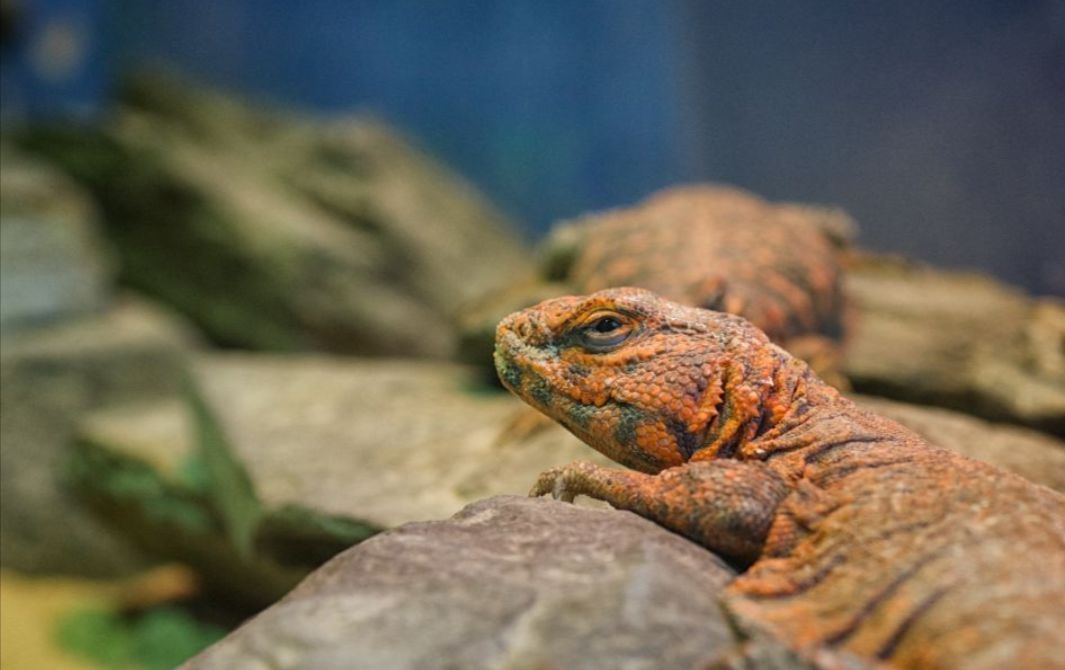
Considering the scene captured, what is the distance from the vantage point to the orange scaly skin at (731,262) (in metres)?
4.41

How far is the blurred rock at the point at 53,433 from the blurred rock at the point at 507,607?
4.87 m

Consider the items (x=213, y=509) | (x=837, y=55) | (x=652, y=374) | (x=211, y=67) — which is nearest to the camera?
(x=652, y=374)

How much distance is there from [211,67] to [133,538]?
16.7 feet

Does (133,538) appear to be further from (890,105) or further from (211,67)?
(890,105)

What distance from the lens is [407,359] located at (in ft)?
27.9

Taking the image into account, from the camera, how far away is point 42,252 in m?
6.93

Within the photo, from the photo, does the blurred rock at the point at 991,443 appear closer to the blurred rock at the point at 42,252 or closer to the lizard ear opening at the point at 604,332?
the lizard ear opening at the point at 604,332

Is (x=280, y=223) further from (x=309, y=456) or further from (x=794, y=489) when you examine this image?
(x=794, y=489)

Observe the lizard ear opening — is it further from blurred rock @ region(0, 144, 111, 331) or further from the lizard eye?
blurred rock @ region(0, 144, 111, 331)

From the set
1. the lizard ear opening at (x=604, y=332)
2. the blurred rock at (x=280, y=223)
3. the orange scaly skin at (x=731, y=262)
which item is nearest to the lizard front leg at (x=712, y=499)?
the lizard ear opening at (x=604, y=332)

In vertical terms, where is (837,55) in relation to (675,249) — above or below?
above

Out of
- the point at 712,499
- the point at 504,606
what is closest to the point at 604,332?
the point at 712,499

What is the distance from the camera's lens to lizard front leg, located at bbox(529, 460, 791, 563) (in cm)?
216

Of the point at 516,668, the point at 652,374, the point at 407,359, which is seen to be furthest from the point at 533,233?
the point at 516,668
